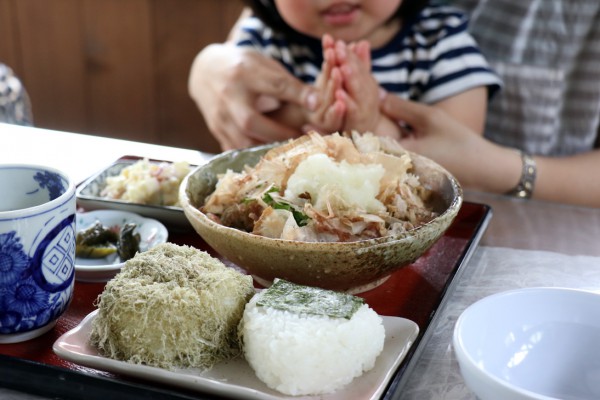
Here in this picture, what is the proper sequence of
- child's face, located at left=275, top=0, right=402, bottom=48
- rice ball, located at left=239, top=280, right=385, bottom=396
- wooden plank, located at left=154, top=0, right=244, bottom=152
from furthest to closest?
wooden plank, located at left=154, top=0, right=244, bottom=152, child's face, located at left=275, top=0, right=402, bottom=48, rice ball, located at left=239, top=280, right=385, bottom=396

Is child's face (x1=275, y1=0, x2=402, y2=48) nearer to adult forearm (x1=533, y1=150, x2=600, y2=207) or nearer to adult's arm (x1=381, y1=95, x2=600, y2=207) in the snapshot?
adult's arm (x1=381, y1=95, x2=600, y2=207)

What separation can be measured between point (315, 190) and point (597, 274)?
42 centimetres

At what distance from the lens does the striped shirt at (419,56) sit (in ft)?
5.15

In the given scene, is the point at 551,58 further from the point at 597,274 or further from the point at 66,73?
the point at 66,73

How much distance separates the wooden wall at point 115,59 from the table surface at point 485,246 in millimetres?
1334

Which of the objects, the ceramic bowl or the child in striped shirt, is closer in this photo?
the ceramic bowl

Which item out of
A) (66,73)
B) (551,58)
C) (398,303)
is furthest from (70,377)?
(66,73)

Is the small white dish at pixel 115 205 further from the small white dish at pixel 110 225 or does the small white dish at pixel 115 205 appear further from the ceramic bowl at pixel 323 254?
the ceramic bowl at pixel 323 254

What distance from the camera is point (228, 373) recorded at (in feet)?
2.27

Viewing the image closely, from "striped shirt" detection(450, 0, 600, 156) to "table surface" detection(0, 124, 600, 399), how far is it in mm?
466

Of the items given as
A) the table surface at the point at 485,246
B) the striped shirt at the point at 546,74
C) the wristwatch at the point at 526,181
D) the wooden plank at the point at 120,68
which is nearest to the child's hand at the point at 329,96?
the table surface at the point at 485,246

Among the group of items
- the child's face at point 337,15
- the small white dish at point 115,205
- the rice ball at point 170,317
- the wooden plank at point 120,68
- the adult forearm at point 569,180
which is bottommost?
the wooden plank at point 120,68

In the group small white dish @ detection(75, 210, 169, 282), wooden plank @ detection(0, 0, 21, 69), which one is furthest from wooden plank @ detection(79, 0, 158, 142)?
small white dish @ detection(75, 210, 169, 282)

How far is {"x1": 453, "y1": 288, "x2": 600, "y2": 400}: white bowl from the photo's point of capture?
690 mm
